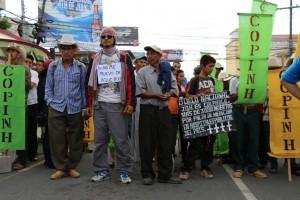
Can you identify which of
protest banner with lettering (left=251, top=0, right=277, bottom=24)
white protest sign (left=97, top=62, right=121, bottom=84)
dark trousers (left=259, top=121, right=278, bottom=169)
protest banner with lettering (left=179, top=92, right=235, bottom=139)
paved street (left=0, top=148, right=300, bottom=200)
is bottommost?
paved street (left=0, top=148, right=300, bottom=200)

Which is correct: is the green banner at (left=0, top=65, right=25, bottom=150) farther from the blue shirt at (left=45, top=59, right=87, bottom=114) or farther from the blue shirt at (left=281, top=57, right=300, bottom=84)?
the blue shirt at (left=281, top=57, right=300, bottom=84)

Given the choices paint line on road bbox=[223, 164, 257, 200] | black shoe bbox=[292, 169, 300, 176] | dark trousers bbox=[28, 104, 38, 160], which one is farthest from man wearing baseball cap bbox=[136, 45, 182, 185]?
dark trousers bbox=[28, 104, 38, 160]

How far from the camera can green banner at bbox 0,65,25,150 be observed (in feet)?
26.2

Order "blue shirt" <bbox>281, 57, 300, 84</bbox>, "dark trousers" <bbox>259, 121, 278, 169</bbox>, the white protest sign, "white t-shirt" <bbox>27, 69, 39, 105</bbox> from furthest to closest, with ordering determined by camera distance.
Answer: "white t-shirt" <bbox>27, 69, 39, 105</bbox> → "dark trousers" <bbox>259, 121, 278, 169</bbox> → the white protest sign → "blue shirt" <bbox>281, 57, 300, 84</bbox>

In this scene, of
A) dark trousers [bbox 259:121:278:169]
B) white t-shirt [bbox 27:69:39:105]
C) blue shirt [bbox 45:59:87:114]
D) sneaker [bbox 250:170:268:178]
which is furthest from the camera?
white t-shirt [bbox 27:69:39:105]

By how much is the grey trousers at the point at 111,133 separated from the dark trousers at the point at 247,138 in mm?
1709

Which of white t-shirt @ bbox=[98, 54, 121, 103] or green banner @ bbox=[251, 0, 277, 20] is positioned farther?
green banner @ bbox=[251, 0, 277, 20]

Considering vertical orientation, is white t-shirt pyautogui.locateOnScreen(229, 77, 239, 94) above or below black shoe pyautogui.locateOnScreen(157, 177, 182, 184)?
above

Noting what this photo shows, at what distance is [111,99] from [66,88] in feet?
2.56

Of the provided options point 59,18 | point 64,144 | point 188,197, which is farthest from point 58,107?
point 59,18

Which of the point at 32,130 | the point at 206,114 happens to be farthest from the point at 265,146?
the point at 32,130

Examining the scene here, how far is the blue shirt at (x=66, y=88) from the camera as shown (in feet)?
24.7

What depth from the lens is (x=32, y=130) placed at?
9.14 meters

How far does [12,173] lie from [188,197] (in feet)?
10.4
